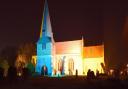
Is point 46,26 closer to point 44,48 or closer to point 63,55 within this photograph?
point 44,48

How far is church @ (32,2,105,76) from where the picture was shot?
71.8 metres

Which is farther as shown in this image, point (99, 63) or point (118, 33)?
point (99, 63)

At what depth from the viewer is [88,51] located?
73750 millimetres

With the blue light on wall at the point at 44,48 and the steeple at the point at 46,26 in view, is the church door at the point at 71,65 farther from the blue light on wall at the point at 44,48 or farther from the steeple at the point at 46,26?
the steeple at the point at 46,26

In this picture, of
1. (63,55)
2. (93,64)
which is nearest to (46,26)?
(63,55)

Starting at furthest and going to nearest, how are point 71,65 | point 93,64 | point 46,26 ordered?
point 46,26
point 71,65
point 93,64

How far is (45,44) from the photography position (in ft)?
264

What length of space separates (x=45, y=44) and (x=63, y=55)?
575 centimetres

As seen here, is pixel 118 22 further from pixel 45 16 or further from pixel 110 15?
pixel 45 16

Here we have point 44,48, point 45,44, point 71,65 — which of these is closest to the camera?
point 71,65

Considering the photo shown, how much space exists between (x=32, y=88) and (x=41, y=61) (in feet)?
167

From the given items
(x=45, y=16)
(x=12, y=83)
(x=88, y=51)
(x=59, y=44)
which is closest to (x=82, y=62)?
(x=88, y=51)

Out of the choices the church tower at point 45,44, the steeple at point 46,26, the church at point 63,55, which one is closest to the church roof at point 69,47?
the church at point 63,55

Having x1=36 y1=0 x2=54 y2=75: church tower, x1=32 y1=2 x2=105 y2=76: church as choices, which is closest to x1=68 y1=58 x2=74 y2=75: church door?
x1=32 y1=2 x2=105 y2=76: church
